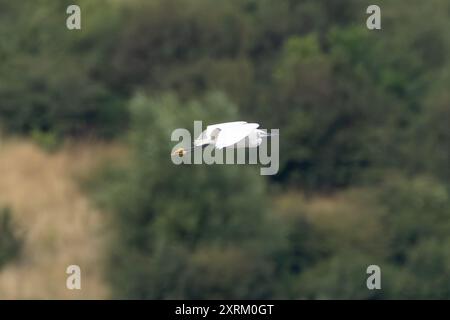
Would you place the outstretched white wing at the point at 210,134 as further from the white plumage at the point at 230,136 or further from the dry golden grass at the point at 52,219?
the dry golden grass at the point at 52,219

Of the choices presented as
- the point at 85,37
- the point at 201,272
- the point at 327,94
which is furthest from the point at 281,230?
the point at 85,37

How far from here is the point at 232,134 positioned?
277 inches

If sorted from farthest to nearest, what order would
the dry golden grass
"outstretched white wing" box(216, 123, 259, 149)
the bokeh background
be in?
the bokeh background, the dry golden grass, "outstretched white wing" box(216, 123, 259, 149)

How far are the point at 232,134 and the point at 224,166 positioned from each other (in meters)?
16.0

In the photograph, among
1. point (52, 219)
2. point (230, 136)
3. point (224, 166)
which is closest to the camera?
point (230, 136)

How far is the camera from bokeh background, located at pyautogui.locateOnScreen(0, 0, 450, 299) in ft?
74.0

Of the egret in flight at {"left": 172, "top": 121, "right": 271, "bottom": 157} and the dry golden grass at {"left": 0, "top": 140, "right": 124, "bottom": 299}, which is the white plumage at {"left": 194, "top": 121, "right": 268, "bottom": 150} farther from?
the dry golden grass at {"left": 0, "top": 140, "right": 124, "bottom": 299}

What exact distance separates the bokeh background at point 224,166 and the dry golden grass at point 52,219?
4cm

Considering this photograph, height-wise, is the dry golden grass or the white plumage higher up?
the dry golden grass

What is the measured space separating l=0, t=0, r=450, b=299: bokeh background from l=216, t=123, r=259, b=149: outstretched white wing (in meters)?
14.5

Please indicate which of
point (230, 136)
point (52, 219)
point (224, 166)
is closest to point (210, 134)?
point (230, 136)

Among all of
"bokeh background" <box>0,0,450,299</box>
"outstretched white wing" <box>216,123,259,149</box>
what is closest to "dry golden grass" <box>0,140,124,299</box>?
"bokeh background" <box>0,0,450,299</box>

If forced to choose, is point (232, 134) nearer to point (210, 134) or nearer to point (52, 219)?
point (210, 134)

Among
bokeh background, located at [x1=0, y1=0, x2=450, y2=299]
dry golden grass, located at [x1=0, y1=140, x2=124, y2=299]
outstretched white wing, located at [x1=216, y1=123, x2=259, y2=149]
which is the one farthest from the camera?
bokeh background, located at [x1=0, y1=0, x2=450, y2=299]
